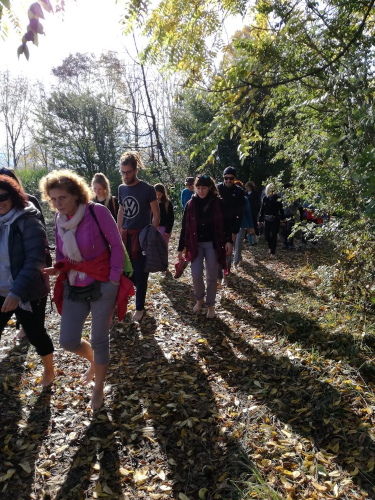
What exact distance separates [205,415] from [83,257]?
1.78 meters

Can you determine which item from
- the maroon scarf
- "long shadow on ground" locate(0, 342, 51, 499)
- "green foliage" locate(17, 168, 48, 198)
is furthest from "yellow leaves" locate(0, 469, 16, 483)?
"green foliage" locate(17, 168, 48, 198)

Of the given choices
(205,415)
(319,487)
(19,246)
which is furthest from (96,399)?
(319,487)

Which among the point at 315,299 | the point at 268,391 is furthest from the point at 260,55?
the point at 315,299

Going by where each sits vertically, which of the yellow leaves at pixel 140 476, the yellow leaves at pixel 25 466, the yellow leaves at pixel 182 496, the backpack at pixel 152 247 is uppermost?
the backpack at pixel 152 247

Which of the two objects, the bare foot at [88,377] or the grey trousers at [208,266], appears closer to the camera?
the bare foot at [88,377]

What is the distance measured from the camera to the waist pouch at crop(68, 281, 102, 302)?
3.03m

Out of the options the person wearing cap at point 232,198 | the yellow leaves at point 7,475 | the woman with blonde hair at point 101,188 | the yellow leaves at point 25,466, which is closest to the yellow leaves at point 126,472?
the yellow leaves at point 25,466

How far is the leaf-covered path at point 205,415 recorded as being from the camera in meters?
2.58

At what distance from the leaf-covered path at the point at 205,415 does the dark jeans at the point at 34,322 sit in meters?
0.53

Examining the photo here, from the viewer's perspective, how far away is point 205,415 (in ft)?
10.8

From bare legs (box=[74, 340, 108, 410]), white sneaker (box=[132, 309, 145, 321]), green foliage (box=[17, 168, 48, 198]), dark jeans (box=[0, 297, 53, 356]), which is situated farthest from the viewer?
green foliage (box=[17, 168, 48, 198])

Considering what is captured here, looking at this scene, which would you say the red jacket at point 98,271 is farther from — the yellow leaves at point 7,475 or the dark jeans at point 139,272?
the dark jeans at point 139,272

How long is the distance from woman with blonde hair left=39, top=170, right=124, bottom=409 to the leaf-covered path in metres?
0.73

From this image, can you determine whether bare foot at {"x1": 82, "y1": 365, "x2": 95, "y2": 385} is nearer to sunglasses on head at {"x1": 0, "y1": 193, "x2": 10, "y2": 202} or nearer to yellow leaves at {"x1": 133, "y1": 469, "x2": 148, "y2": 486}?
yellow leaves at {"x1": 133, "y1": 469, "x2": 148, "y2": 486}
